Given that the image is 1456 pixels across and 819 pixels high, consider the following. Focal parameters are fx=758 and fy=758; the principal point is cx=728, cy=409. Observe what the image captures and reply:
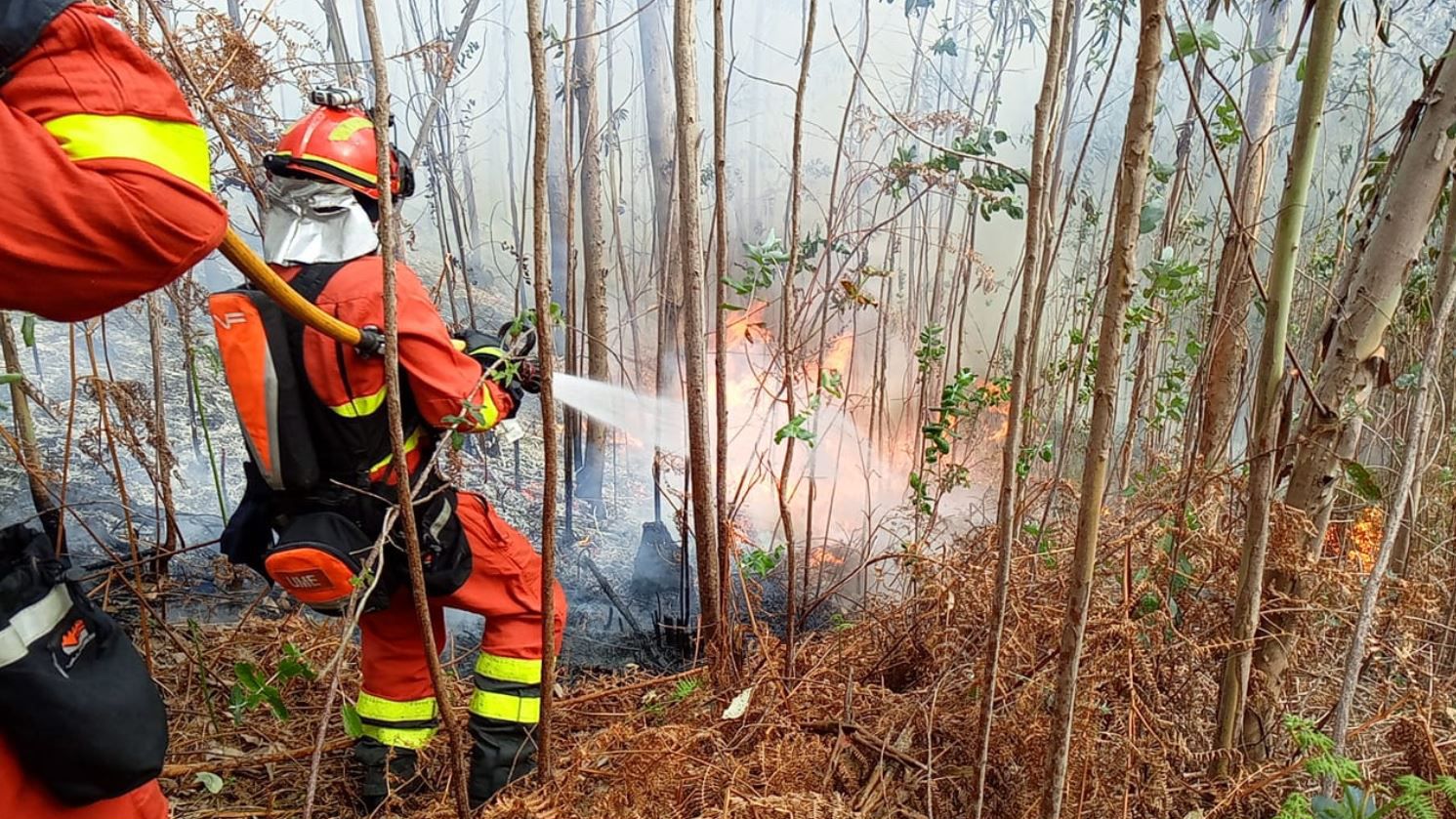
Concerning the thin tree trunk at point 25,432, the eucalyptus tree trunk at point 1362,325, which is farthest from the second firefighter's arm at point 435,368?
the eucalyptus tree trunk at point 1362,325

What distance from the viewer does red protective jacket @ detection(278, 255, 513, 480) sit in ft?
5.72

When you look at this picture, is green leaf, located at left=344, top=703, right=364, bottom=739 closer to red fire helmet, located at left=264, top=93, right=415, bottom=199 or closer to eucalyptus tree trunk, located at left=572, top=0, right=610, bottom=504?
red fire helmet, located at left=264, top=93, right=415, bottom=199

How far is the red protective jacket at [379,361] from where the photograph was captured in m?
1.74

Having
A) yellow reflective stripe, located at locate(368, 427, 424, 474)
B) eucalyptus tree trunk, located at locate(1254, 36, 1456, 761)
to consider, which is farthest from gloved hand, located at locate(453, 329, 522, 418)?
eucalyptus tree trunk, located at locate(1254, 36, 1456, 761)

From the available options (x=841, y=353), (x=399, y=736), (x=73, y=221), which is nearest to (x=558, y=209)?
(x=841, y=353)

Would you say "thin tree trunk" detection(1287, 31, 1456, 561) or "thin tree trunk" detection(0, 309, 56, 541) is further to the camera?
"thin tree trunk" detection(0, 309, 56, 541)

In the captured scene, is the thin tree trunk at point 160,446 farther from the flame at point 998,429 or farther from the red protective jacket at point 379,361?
the flame at point 998,429

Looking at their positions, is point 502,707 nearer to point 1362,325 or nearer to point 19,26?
point 19,26

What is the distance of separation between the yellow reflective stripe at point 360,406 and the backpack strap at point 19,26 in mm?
909

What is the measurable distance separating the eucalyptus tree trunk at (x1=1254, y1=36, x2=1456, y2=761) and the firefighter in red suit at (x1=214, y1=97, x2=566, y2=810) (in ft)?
5.68

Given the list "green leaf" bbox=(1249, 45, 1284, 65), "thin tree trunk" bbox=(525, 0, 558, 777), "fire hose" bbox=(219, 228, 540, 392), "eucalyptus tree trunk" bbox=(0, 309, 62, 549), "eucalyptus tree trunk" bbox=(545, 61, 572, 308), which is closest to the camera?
"fire hose" bbox=(219, 228, 540, 392)

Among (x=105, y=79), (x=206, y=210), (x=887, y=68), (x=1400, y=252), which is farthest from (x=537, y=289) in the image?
(x=887, y=68)

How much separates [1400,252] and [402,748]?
8.37ft

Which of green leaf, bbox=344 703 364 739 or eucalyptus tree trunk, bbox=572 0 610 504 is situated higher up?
eucalyptus tree trunk, bbox=572 0 610 504
